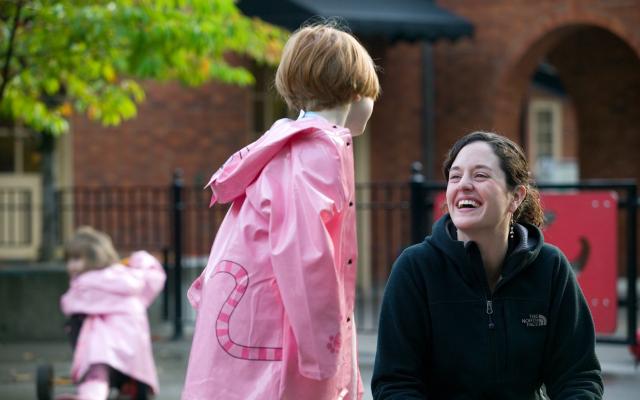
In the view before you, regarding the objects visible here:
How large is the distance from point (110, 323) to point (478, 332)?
450 centimetres

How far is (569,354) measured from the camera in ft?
10.3

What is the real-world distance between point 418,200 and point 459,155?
588 centimetres

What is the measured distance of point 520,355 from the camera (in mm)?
3111

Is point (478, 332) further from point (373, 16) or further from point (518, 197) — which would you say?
point (373, 16)

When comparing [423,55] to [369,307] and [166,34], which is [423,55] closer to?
[369,307]

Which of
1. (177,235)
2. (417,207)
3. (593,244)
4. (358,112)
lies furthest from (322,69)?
(177,235)

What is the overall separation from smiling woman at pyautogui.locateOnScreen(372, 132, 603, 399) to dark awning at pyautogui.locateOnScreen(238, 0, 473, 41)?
34.4ft

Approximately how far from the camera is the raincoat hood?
3551 mm

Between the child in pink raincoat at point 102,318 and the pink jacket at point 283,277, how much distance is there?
140 inches

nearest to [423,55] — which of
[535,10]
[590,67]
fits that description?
[535,10]

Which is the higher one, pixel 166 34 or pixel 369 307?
pixel 166 34

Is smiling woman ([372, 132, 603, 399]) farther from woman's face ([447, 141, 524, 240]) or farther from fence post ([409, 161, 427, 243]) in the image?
fence post ([409, 161, 427, 243])

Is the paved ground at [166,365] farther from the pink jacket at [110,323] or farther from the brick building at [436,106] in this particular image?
the brick building at [436,106]

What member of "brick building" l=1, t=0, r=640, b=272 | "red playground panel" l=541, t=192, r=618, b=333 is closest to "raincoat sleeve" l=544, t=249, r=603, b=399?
"red playground panel" l=541, t=192, r=618, b=333
